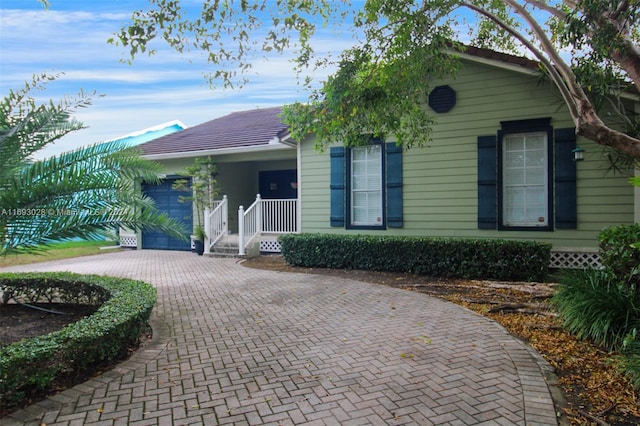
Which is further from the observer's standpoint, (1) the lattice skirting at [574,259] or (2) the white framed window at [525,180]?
(2) the white framed window at [525,180]

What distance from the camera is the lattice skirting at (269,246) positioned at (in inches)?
511

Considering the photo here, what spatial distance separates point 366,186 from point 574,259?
16.2 ft

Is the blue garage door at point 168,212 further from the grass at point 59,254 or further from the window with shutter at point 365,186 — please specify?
the window with shutter at point 365,186

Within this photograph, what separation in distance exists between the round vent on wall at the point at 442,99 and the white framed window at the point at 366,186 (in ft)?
5.46

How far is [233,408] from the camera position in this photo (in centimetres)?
330

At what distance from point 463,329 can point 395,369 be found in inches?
67.6

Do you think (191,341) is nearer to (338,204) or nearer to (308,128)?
(308,128)

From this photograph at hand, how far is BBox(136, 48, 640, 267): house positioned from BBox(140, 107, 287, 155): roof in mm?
1276

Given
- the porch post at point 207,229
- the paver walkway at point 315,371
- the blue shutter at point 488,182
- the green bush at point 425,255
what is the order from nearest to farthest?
the paver walkway at point 315,371, the green bush at point 425,255, the blue shutter at point 488,182, the porch post at point 207,229

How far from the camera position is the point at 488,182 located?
9.51m

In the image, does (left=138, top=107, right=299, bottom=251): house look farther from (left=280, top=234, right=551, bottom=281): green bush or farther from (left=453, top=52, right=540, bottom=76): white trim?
(left=453, top=52, right=540, bottom=76): white trim

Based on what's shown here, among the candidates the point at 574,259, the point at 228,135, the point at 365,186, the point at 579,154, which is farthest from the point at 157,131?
the point at 574,259

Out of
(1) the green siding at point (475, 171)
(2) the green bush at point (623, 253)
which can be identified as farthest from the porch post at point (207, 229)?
(2) the green bush at point (623, 253)

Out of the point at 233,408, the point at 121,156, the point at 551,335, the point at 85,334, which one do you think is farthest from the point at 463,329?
the point at 121,156
